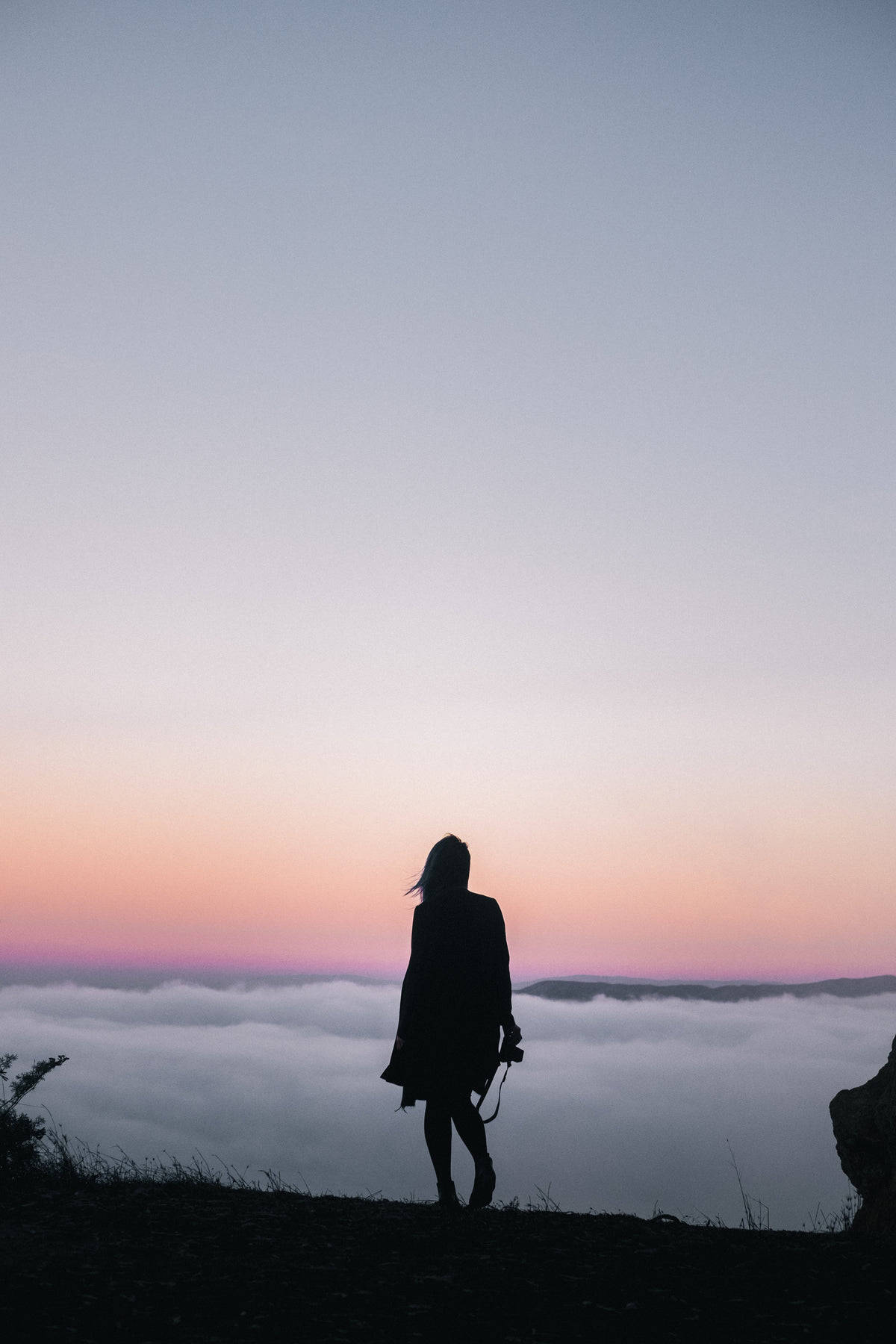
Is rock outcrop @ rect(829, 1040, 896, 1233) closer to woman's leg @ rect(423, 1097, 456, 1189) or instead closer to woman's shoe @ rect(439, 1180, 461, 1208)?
woman's shoe @ rect(439, 1180, 461, 1208)

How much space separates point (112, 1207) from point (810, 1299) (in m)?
4.34

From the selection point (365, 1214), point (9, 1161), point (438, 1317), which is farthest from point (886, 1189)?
point (9, 1161)

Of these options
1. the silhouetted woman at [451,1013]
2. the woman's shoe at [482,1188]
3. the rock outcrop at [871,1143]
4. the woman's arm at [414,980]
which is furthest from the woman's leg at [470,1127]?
the rock outcrop at [871,1143]

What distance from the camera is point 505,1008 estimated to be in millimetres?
7027

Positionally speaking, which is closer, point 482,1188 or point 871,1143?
point 482,1188

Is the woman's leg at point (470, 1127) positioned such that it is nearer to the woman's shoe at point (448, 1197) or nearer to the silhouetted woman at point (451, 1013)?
the silhouetted woman at point (451, 1013)

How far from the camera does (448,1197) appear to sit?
670 centimetres

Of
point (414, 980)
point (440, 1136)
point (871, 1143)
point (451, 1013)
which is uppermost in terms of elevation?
point (414, 980)

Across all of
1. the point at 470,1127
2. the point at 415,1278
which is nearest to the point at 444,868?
the point at 470,1127

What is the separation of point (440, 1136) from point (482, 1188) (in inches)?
16.6

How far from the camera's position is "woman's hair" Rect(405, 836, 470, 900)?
7.12 m

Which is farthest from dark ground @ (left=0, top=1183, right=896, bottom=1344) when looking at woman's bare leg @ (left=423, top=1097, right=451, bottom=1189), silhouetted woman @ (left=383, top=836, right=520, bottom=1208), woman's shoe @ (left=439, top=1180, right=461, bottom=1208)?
silhouetted woman @ (left=383, top=836, right=520, bottom=1208)

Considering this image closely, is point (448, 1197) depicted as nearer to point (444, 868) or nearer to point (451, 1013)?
point (451, 1013)

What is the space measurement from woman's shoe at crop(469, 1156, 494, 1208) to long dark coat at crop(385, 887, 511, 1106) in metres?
Answer: 0.49
